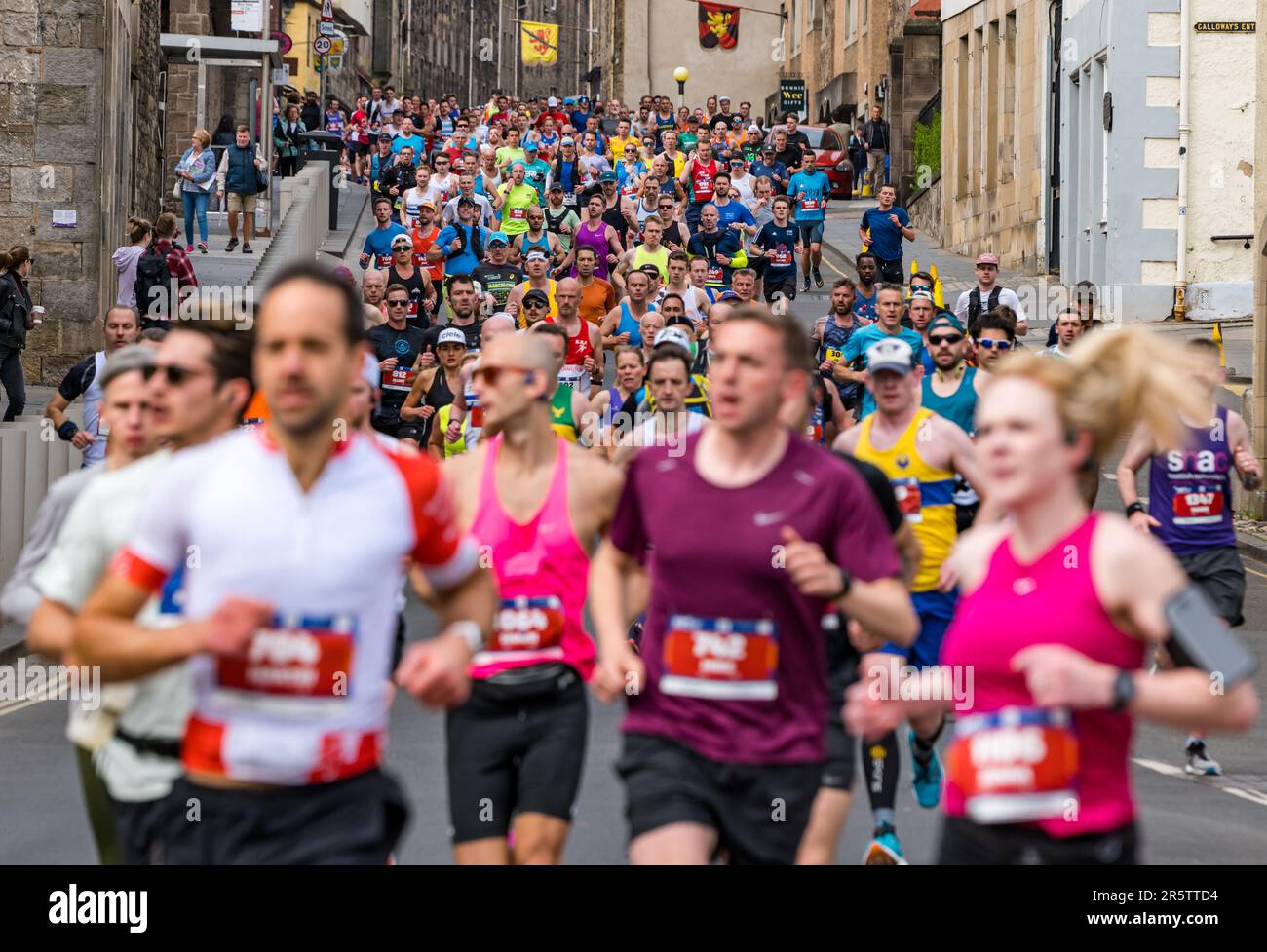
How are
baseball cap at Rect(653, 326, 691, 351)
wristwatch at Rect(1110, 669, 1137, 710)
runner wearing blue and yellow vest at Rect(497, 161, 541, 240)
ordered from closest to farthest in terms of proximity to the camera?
1. wristwatch at Rect(1110, 669, 1137, 710)
2. baseball cap at Rect(653, 326, 691, 351)
3. runner wearing blue and yellow vest at Rect(497, 161, 541, 240)

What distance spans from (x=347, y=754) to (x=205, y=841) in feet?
1.12

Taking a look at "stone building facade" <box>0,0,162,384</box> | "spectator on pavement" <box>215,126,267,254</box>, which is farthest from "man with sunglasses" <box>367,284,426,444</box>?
"spectator on pavement" <box>215,126,267,254</box>

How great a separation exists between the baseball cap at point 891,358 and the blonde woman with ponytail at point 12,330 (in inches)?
546

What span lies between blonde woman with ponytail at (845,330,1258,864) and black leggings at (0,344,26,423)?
17.9 metres

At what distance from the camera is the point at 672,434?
9891 mm

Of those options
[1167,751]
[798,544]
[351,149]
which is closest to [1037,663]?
[798,544]

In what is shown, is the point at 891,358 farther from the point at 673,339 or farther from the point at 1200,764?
the point at 1200,764

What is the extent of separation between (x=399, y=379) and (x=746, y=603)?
1095 cm

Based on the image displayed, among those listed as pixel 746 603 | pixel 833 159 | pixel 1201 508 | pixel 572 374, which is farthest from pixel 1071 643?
pixel 833 159

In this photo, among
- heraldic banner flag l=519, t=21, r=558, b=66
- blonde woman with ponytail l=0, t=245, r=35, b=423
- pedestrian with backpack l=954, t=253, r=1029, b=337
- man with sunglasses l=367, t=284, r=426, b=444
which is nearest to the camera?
man with sunglasses l=367, t=284, r=426, b=444

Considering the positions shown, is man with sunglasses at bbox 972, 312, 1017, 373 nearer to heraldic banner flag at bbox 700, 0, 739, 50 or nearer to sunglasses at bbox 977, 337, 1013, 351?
sunglasses at bbox 977, 337, 1013, 351

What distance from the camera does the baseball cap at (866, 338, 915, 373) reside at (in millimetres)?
9156
